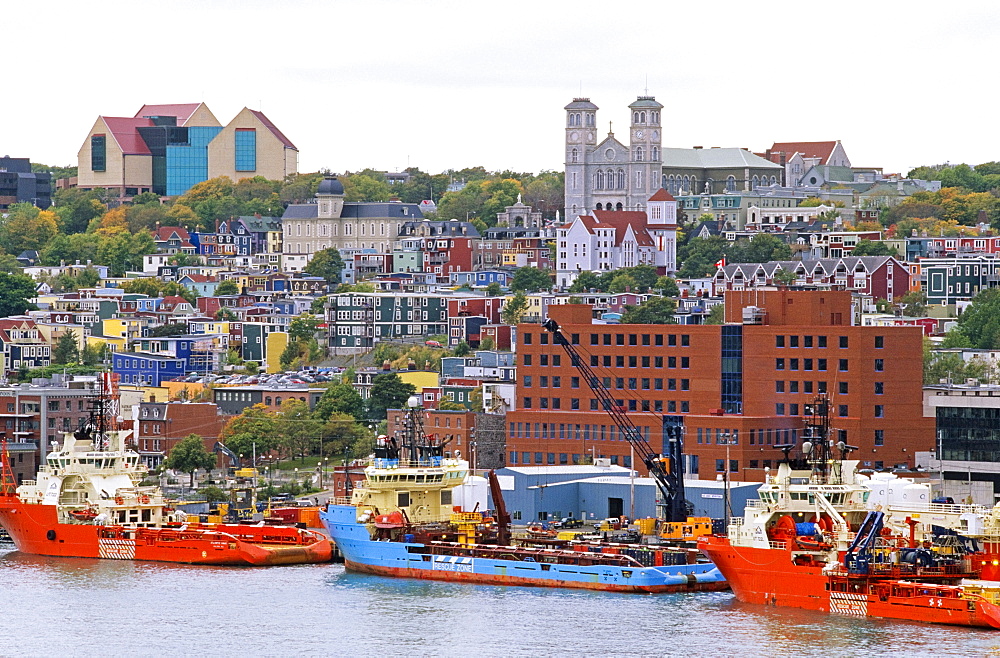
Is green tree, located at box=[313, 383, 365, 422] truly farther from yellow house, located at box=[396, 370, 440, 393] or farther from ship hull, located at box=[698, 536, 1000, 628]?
ship hull, located at box=[698, 536, 1000, 628]

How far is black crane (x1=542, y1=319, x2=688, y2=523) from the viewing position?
81.9 metres

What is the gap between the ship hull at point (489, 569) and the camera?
239 ft

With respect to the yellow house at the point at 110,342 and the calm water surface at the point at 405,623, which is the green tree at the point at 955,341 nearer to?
the yellow house at the point at 110,342

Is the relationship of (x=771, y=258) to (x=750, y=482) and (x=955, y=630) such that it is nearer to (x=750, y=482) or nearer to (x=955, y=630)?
(x=750, y=482)

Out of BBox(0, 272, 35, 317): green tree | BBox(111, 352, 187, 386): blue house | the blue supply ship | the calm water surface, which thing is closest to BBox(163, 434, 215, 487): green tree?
the blue supply ship

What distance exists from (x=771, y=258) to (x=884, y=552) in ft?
359

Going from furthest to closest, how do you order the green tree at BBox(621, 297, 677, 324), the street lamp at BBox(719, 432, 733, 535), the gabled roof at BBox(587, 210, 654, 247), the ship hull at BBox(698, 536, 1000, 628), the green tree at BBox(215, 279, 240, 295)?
the gabled roof at BBox(587, 210, 654, 247), the green tree at BBox(215, 279, 240, 295), the green tree at BBox(621, 297, 677, 324), the street lamp at BBox(719, 432, 733, 535), the ship hull at BBox(698, 536, 1000, 628)

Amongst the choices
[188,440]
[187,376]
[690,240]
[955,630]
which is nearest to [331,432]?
[188,440]

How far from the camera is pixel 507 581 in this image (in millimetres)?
75562

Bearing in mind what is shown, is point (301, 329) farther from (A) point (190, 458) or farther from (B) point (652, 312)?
(A) point (190, 458)

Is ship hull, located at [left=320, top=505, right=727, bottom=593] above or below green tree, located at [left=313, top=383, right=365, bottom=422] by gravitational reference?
below

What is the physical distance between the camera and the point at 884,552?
6812 cm

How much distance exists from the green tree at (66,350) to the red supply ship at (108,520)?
62216mm

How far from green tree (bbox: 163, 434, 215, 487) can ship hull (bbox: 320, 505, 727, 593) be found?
28.2 metres
